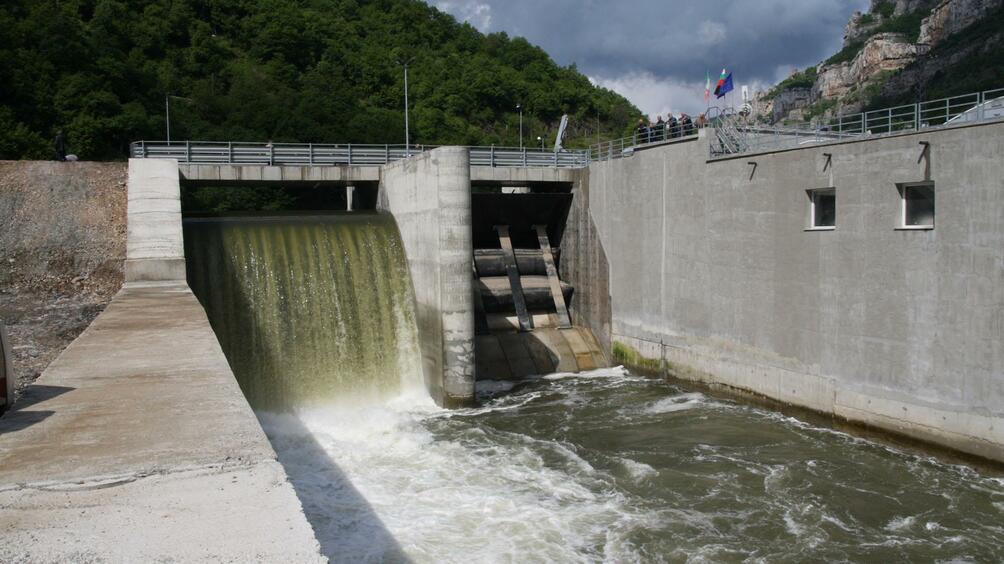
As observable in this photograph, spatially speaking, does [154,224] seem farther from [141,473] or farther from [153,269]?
[141,473]

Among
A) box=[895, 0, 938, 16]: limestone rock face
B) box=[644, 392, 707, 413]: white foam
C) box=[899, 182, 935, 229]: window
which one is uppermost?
box=[895, 0, 938, 16]: limestone rock face

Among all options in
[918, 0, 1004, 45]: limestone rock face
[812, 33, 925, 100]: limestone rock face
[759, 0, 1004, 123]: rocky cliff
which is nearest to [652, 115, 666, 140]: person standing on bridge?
[759, 0, 1004, 123]: rocky cliff

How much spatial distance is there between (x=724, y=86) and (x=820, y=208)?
5856mm

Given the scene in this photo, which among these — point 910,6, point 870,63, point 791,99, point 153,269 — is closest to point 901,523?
point 153,269

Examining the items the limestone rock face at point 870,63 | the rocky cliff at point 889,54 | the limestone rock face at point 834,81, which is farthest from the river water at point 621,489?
the limestone rock face at point 834,81

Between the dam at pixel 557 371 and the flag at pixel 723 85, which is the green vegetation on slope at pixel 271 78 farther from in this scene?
the flag at pixel 723 85

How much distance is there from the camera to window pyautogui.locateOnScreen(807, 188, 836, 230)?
52.5 ft

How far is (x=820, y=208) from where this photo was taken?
16172 mm

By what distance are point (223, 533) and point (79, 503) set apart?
1.02m

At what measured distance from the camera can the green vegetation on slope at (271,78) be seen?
40.8 m

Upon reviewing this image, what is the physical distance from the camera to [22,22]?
4212 centimetres

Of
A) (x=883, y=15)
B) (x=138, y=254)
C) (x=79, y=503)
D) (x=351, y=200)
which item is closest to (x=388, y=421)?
(x=138, y=254)

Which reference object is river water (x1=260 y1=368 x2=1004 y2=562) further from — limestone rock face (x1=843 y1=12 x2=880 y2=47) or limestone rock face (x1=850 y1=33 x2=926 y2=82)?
limestone rock face (x1=843 y1=12 x2=880 y2=47)

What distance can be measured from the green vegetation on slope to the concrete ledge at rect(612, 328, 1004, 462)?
1311 inches
